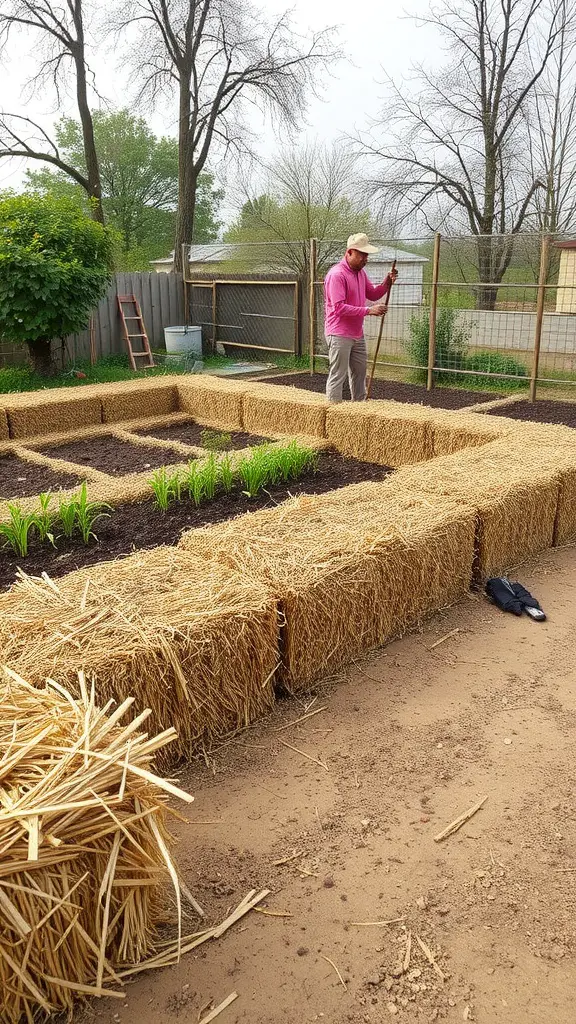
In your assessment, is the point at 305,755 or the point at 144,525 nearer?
the point at 305,755

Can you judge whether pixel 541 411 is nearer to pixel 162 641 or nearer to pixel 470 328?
pixel 470 328

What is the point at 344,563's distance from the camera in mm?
3379

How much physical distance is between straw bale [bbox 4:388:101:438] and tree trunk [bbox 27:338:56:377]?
264 centimetres

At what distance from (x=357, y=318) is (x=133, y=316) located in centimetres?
731

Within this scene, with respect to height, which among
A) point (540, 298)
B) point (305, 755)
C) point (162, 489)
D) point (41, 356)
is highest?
point (540, 298)

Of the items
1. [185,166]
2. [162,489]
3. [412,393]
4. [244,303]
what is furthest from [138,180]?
[162,489]

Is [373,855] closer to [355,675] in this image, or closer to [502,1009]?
[502,1009]

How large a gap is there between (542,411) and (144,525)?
5.74 meters

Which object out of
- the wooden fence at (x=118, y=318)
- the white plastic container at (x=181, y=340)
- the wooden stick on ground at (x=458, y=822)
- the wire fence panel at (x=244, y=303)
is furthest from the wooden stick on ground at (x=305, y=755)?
the white plastic container at (x=181, y=340)

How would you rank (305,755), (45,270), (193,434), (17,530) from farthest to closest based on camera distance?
(45,270), (193,434), (17,530), (305,755)

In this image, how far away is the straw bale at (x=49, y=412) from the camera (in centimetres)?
802

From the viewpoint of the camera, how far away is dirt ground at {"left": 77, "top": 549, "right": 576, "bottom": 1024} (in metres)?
1.84

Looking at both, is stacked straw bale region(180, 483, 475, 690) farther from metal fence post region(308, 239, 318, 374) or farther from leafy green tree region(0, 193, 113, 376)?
metal fence post region(308, 239, 318, 374)

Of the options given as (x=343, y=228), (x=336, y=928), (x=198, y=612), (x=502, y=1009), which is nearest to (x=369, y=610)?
(x=198, y=612)
